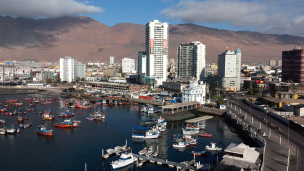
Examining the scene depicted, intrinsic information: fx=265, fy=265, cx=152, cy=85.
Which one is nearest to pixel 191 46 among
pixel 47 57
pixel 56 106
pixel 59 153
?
pixel 56 106

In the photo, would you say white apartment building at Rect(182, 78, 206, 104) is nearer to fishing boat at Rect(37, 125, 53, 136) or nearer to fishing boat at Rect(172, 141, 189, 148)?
fishing boat at Rect(172, 141, 189, 148)

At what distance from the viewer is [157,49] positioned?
2375 inches

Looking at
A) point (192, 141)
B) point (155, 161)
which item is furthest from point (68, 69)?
point (155, 161)

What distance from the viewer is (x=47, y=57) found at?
180750 mm

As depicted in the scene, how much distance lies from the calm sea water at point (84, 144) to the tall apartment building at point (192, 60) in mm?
35251

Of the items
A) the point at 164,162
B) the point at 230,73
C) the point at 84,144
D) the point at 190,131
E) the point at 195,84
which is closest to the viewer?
the point at 164,162

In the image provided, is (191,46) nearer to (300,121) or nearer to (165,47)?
(165,47)

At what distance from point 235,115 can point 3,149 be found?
71.2 feet

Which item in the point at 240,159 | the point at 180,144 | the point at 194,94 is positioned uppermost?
the point at 194,94

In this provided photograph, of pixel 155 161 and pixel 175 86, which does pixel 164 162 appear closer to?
pixel 155 161

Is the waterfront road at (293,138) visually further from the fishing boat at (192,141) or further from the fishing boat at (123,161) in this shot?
the fishing boat at (123,161)

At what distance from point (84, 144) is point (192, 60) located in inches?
1928

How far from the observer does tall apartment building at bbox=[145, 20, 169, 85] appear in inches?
2349

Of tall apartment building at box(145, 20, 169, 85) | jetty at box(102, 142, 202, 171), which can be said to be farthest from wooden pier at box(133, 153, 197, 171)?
tall apartment building at box(145, 20, 169, 85)
